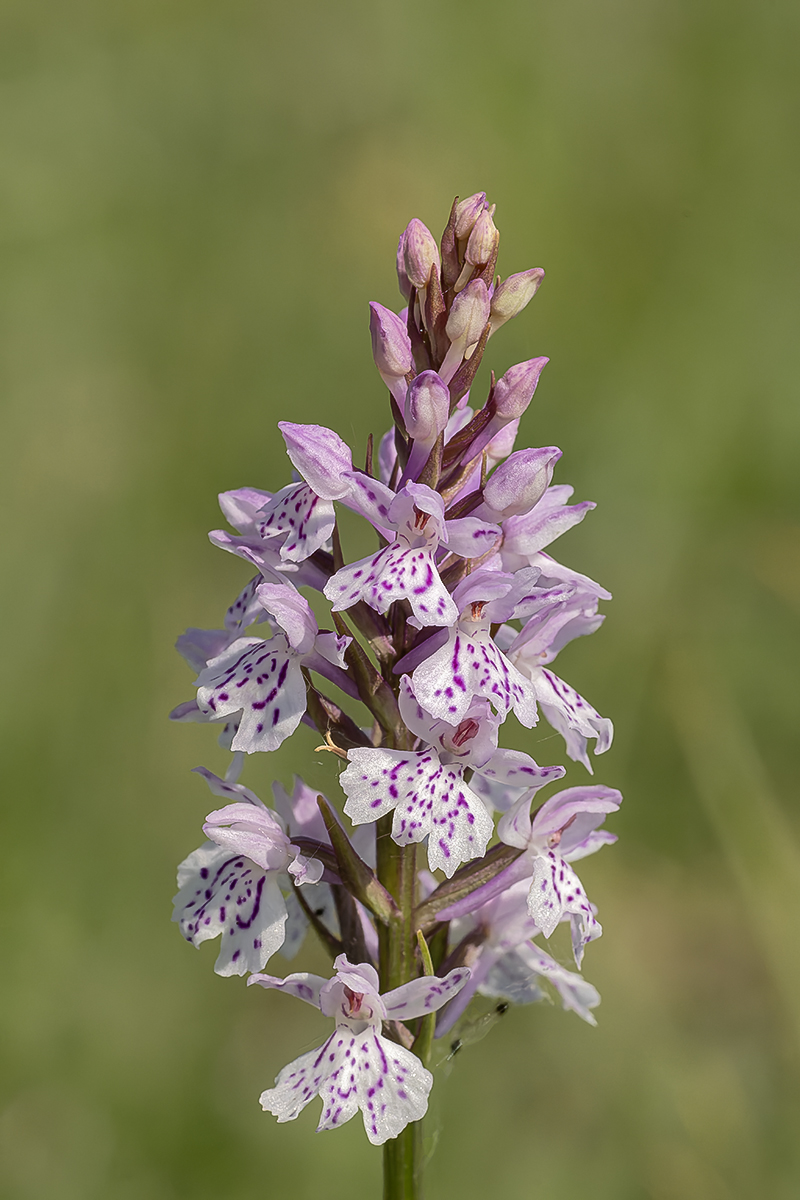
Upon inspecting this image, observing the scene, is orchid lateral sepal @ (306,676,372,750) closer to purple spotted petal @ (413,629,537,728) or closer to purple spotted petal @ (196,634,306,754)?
purple spotted petal @ (196,634,306,754)

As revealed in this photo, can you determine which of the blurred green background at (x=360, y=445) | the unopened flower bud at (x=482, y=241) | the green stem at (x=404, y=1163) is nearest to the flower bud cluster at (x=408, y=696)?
the unopened flower bud at (x=482, y=241)

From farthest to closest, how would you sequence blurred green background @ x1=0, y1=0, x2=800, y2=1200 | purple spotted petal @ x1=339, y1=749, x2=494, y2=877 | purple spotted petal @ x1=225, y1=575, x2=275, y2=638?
blurred green background @ x1=0, y1=0, x2=800, y2=1200, purple spotted petal @ x1=225, y1=575, x2=275, y2=638, purple spotted petal @ x1=339, y1=749, x2=494, y2=877

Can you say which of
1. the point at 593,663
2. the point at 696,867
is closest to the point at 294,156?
the point at 593,663

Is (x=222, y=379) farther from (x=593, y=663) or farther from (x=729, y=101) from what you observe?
(x=729, y=101)

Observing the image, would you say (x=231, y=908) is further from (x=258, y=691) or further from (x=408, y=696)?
(x=408, y=696)

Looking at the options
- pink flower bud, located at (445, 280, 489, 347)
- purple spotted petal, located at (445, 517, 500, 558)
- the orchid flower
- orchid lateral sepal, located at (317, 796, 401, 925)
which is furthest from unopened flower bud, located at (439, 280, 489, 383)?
the orchid flower

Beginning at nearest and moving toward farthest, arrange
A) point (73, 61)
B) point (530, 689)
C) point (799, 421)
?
point (530, 689), point (799, 421), point (73, 61)
